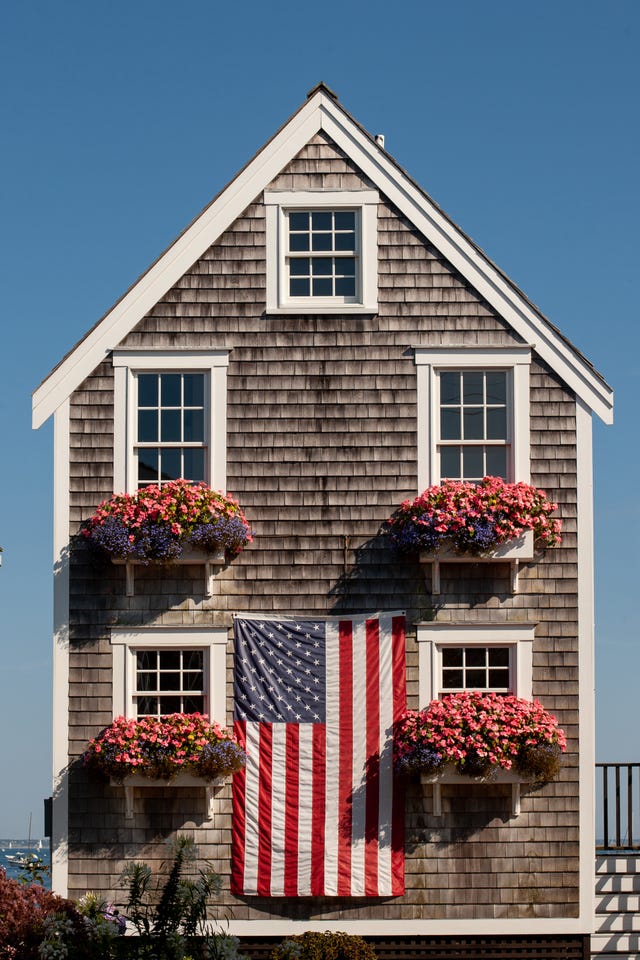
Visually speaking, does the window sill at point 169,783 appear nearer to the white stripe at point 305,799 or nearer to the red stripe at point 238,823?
the red stripe at point 238,823

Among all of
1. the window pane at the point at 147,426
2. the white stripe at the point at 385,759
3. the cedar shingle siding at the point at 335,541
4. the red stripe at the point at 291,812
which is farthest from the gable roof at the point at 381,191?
the red stripe at the point at 291,812

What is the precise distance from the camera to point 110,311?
17516mm

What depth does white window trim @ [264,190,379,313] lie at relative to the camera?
1761 cm

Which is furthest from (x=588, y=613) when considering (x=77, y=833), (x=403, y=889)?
(x=77, y=833)

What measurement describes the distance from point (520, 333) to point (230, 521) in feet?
13.3

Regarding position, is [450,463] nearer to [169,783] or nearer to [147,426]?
[147,426]

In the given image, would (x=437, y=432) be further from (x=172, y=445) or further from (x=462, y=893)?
(x=462, y=893)

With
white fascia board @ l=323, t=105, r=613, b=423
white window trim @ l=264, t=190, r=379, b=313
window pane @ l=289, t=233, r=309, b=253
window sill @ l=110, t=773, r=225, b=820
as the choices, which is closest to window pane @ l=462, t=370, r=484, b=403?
white fascia board @ l=323, t=105, r=613, b=423

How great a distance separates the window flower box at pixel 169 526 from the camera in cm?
1658

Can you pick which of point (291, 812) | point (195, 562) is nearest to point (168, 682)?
point (195, 562)

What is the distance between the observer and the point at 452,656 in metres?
17.2

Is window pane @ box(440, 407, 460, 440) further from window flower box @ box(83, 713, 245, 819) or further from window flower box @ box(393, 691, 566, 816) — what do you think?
window flower box @ box(83, 713, 245, 819)

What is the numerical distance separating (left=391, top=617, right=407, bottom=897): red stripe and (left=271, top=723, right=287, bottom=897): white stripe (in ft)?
4.09

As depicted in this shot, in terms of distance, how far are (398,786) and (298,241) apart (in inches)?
254
